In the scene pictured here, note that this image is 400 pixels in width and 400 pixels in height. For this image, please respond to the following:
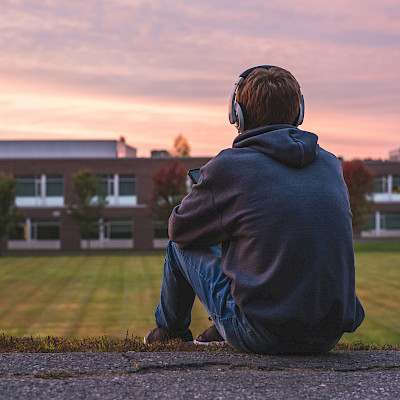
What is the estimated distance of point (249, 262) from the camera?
8.95 ft

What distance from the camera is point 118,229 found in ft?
154

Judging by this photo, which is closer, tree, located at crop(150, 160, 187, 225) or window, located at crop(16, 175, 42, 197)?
tree, located at crop(150, 160, 187, 225)

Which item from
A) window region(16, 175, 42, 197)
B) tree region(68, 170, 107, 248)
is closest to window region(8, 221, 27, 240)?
window region(16, 175, 42, 197)

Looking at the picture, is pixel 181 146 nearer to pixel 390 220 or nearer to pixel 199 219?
pixel 390 220

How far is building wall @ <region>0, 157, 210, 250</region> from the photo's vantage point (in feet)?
152

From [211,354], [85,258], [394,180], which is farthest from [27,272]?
[394,180]

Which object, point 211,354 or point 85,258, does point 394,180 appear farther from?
point 211,354

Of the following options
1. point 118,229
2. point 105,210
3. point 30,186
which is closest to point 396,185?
point 118,229

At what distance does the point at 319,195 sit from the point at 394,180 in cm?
5077

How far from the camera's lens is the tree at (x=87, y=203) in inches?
1677

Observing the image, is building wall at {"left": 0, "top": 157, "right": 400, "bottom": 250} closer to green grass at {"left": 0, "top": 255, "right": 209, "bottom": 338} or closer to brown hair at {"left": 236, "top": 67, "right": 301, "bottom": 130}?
green grass at {"left": 0, "top": 255, "right": 209, "bottom": 338}

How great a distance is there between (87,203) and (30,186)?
6726 millimetres

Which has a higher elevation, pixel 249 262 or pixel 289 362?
pixel 249 262

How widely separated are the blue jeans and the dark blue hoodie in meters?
0.14
